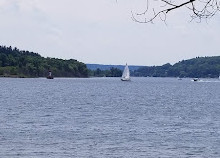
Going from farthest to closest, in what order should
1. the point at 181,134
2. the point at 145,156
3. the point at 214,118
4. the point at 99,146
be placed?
the point at 214,118 → the point at 181,134 → the point at 99,146 → the point at 145,156

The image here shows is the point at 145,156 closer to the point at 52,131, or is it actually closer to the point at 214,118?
the point at 52,131

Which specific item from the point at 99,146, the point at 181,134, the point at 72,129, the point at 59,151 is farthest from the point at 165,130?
the point at 59,151

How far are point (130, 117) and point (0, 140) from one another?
28.0m

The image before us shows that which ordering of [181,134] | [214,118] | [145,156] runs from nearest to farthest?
[145,156] < [181,134] < [214,118]

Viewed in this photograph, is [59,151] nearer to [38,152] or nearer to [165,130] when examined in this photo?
[38,152]

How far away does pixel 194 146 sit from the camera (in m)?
42.3

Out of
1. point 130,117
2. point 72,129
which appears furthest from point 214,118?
point 72,129

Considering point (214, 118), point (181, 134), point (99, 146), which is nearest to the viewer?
point (99, 146)

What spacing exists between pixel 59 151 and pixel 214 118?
33.7 metres

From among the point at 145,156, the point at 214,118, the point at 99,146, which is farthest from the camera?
the point at 214,118

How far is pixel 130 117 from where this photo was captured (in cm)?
6906

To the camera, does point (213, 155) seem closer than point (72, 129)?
Yes

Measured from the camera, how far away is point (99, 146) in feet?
135

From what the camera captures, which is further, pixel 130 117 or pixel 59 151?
pixel 130 117
